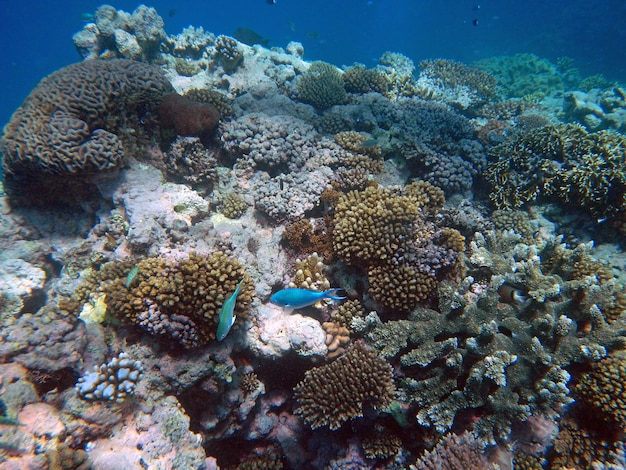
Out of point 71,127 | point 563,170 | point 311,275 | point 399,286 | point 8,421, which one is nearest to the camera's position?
point 8,421

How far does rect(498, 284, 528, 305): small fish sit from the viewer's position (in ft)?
16.4

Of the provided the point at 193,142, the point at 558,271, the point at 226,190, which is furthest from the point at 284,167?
the point at 558,271

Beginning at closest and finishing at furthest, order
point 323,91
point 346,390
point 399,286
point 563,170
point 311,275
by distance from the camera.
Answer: point 346,390 → point 399,286 → point 311,275 → point 563,170 → point 323,91

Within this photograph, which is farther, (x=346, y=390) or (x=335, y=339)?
(x=335, y=339)

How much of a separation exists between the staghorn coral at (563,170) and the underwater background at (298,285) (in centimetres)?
5

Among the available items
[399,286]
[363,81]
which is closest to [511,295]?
[399,286]

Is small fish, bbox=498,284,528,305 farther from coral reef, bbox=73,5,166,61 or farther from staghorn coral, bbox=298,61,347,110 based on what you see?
coral reef, bbox=73,5,166,61

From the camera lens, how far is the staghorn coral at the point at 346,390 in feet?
14.9

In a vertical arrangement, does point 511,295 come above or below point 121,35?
below

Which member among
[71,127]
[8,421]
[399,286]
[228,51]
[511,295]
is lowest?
[8,421]

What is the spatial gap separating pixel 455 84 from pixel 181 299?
13106 millimetres

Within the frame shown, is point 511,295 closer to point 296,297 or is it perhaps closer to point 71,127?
point 296,297

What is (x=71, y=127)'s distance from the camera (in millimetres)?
5863

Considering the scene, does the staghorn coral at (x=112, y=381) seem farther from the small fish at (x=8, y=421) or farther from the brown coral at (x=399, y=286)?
the brown coral at (x=399, y=286)
